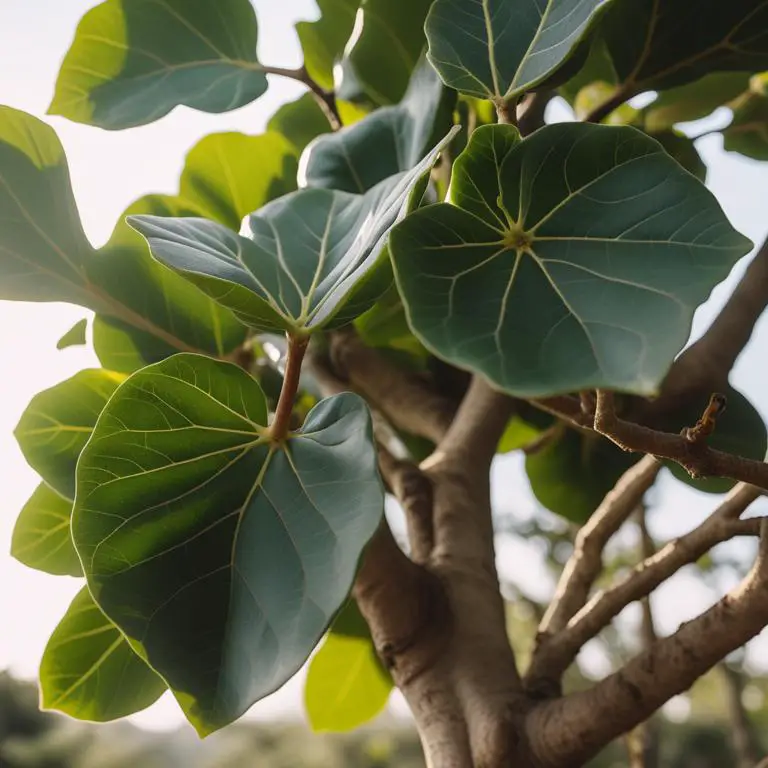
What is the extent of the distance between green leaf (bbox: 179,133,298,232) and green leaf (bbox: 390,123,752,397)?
36 centimetres

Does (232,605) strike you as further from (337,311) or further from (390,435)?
(390,435)

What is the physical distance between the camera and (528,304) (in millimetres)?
274

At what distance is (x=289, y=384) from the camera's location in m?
0.35

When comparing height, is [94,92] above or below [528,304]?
above

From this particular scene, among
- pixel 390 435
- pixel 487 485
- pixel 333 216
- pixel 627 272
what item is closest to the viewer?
pixel 627 272

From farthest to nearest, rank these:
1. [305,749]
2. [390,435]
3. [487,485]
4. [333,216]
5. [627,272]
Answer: [305,749] < [390,435] < [487,485] < [333,216] < [627,272]

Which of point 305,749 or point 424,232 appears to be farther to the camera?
point 305,749

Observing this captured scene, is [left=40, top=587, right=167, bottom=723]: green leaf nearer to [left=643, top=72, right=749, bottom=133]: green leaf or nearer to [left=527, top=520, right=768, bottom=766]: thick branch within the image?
[left=527, top=520, right=768, bottom=766]: thick branch

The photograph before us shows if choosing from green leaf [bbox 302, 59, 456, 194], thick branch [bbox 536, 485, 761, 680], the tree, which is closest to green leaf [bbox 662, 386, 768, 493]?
the tree

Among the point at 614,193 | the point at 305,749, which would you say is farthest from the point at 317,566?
the point at 305,749

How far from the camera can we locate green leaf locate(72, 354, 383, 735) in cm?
30

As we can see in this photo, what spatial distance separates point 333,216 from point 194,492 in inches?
6.1

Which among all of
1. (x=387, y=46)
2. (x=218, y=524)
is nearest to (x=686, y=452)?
(x=218, y=524)

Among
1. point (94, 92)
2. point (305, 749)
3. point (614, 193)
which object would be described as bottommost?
point (305, 749)
